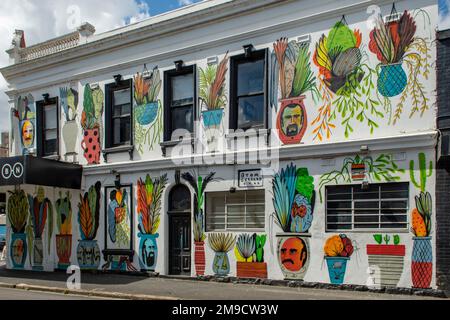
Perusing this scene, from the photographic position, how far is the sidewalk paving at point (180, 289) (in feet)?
38.6

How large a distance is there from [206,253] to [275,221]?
95.7 inches

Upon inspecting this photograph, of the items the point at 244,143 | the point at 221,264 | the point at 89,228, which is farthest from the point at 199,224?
the point at 89,228

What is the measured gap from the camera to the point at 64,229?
18203mm

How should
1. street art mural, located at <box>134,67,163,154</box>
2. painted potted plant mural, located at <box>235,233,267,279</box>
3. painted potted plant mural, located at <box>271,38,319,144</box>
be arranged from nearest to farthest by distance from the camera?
painted potted plant mural, located at <box>271,38,319,144</box>, painted potted plant mural, located at <box>235,233,267,279</box>, street art mural, located at <box>134,67,163,154</box>

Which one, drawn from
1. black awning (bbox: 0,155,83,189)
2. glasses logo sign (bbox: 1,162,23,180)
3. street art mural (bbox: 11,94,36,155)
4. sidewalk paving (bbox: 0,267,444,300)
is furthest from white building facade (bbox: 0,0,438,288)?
glasses logo sign (bbox: 1,162,23,180)

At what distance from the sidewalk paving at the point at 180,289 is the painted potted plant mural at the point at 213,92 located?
458 centimetres

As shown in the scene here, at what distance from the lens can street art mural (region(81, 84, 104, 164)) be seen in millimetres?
17625

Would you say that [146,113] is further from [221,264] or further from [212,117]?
[221,264]

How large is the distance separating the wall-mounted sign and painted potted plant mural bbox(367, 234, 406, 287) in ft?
11.1

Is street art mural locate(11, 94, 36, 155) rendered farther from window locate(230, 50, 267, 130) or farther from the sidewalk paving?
window locate(230, 50, 267, 130)

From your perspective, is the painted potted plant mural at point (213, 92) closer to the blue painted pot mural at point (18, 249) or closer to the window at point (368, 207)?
the window at point (368, 207)

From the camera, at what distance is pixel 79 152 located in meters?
18.2

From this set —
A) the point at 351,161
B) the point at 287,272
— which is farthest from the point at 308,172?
the point at 287,272

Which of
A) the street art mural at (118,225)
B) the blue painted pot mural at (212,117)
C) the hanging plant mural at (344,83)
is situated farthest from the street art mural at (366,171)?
the street art mural at (118,225)
